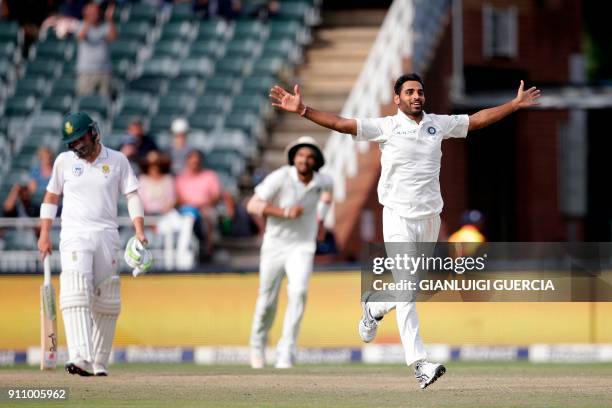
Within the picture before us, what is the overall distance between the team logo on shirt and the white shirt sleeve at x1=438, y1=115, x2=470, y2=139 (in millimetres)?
3052

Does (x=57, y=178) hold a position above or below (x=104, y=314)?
above

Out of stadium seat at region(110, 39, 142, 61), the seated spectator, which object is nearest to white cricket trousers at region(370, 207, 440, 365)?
the seated spectator

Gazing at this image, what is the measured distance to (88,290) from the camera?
14.4 meters

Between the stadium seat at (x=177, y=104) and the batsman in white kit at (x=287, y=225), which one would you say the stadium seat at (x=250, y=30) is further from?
the batsman in white kit at (x=287, y=225)

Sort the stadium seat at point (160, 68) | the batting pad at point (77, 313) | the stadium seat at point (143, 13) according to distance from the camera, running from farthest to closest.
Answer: the stadium seat at point (143, 13) < the stadium seat at point (160, 68) < the batting pad at point (77, 313)

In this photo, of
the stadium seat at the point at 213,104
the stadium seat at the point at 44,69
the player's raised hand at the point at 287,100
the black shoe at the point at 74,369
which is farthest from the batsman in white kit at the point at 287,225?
the stadium seat at the point at 44,69

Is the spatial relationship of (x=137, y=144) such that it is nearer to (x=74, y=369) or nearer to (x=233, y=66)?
(x=233, y=66)

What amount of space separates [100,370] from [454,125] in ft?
12.1

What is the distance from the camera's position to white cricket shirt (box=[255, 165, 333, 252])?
682 inches

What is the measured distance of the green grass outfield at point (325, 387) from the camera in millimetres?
12133

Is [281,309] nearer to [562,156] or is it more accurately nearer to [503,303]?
[503,303]

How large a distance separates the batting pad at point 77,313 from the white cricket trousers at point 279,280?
3055mm

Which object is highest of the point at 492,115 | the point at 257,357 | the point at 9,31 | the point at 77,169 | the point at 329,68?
the point at 9,31

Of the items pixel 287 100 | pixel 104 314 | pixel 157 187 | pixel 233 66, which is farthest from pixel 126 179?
pixel 233 66
